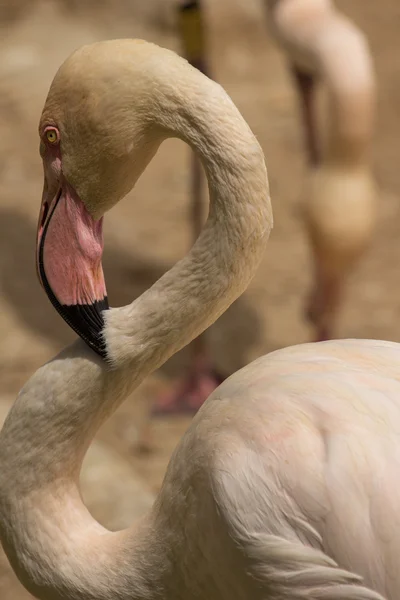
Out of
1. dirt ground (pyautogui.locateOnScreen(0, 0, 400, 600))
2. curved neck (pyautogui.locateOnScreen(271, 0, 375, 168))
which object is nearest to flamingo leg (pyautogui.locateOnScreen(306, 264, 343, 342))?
curved neck (pyautogui.locateOnScreen(271, 0, 375, 168))

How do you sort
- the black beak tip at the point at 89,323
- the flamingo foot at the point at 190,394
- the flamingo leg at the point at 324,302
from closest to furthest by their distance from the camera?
1. the black beak tip at the point at 89,323
2. the flamingo leg at the point at 324,302
3. the flamingo foot at the point at 190,394

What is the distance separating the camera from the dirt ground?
12.0 feet

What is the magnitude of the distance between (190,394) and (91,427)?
1.80m

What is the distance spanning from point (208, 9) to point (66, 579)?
4.88 meters

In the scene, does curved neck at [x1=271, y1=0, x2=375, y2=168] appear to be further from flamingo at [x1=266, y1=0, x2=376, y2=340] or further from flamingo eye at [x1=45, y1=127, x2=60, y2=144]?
flamingo eye at [x1=45, y1=127, x2=60, y2=144]

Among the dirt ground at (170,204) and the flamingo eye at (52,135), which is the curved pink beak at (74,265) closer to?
the flamingo eye at (52,135)

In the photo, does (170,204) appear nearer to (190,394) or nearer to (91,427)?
(190,394)

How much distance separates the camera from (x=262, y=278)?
162 inches

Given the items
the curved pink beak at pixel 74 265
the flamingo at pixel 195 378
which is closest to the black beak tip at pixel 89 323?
the curved pink beak at pixel 74 265

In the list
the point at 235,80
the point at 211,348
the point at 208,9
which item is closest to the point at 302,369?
the point at 211,348

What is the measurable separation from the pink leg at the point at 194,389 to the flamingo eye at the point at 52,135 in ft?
6.11

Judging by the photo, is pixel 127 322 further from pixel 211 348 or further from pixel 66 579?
pixel 211 348

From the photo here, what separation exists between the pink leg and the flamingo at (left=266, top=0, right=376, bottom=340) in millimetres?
442

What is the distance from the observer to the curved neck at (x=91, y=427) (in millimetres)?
1480
